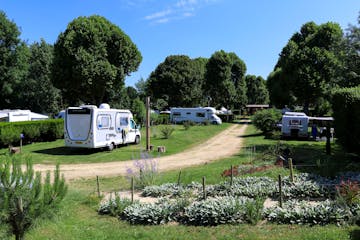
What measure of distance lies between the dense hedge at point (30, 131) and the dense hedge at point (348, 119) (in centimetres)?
1940

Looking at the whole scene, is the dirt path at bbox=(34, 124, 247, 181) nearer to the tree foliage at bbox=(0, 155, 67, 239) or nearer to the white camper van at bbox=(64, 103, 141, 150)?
the white camper van at bbox=(64, 103, 141, 150)

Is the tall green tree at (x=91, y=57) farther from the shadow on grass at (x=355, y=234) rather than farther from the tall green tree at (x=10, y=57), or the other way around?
the shadow on grass at (x=355, y=234)

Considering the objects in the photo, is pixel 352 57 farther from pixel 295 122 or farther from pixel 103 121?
pixel 103 121

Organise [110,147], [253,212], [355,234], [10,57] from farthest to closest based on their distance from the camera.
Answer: [10,57] → [110,147] → [253,212] → [355,234]

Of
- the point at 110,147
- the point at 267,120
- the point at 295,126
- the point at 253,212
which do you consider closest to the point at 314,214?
Result: the point at 253,212

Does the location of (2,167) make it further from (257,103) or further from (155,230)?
(257,103)

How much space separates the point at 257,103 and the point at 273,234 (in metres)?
95.6

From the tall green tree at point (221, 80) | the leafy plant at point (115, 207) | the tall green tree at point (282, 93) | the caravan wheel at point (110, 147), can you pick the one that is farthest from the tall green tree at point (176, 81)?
the leafy plant at point (115, 207)

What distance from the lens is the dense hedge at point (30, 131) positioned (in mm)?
21266

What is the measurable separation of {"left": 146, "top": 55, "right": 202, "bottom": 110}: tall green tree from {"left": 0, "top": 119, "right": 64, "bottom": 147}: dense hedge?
31.5 meters

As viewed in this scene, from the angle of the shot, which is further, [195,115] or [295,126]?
[195,115]

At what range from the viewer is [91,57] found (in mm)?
29875

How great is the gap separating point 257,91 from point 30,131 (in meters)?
81.4

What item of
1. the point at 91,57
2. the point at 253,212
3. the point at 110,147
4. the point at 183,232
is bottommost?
the point at 183,232
